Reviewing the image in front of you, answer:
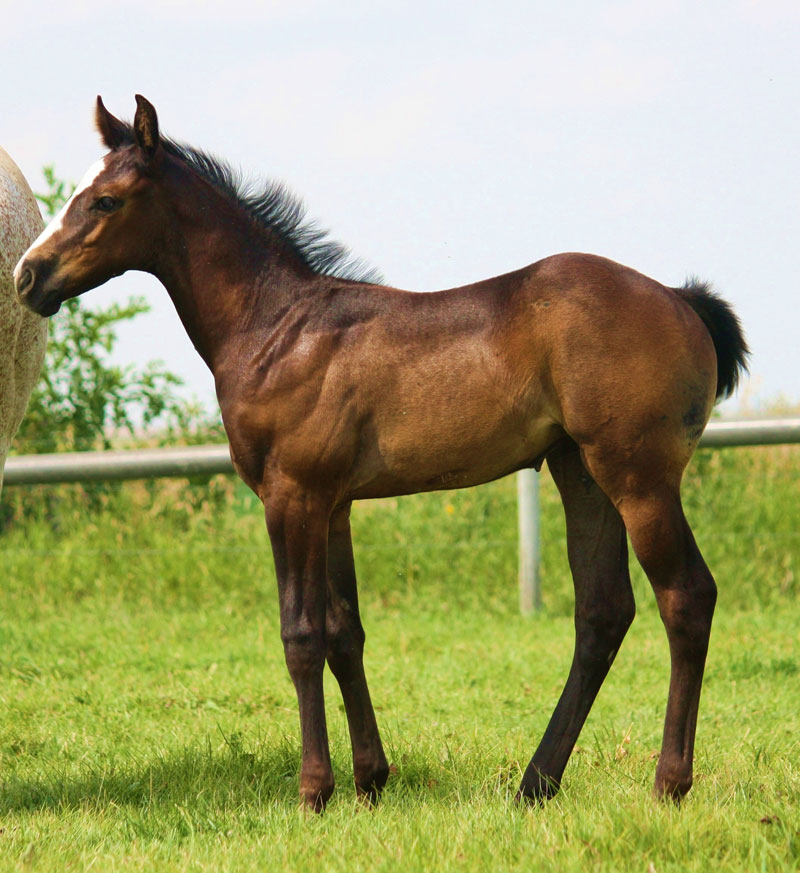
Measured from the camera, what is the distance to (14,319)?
3973 millimetres

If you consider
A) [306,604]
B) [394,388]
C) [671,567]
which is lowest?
[306,604]

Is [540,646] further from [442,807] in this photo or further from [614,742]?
[442,807]

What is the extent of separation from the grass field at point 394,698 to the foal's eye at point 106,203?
1.99 meters

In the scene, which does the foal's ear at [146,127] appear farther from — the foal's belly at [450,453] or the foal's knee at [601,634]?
the foal's knee at [601,634]

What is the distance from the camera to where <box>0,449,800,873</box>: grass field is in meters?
3.13

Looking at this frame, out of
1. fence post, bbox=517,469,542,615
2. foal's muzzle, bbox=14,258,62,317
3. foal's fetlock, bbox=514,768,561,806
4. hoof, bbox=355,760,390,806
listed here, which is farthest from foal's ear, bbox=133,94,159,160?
fence post, bbox=517,469,542,615

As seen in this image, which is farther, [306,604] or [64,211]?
[64,211]

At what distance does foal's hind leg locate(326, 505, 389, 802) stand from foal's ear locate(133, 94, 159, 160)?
1364 millimetres

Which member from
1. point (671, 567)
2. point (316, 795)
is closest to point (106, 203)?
point (316, 795)

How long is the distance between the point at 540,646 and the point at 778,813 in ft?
11.5

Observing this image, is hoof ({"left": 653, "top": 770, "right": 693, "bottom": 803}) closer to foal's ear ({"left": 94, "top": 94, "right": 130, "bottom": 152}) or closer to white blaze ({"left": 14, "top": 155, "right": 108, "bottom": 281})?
white blaze ({"left": 14, "top": 155, "right": 108, "bottom": 281})

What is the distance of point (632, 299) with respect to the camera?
3.42m

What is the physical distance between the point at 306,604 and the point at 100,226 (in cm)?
140

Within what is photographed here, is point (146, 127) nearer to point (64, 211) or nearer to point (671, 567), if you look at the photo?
point (64, 211)
